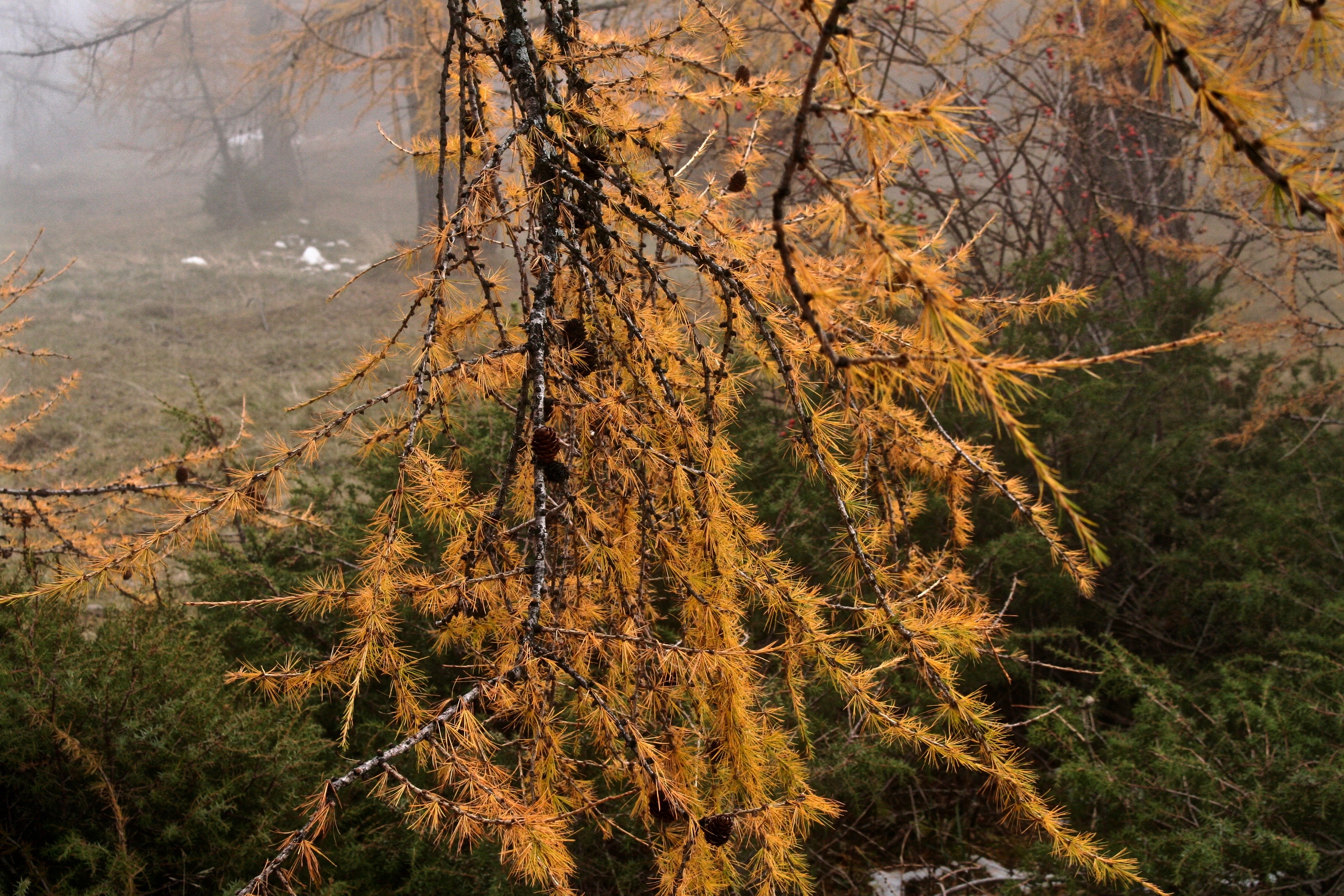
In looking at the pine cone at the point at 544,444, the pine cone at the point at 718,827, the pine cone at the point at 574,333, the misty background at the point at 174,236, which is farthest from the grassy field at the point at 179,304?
the pine cone at the point at 718,827

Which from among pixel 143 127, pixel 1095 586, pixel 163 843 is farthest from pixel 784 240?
pixel 143 127

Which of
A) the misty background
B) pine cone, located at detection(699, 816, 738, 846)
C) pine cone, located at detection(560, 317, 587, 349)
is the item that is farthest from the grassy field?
pine cone, located at detection(699, 816, 738, 846)

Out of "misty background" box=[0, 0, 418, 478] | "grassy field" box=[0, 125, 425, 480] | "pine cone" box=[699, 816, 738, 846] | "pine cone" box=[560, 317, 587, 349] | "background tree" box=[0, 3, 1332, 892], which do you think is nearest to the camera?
"background tree" box=[0, 3, 1332, 892]

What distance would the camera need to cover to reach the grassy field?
831 cm

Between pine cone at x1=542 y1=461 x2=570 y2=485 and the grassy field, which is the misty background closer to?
the grassy field

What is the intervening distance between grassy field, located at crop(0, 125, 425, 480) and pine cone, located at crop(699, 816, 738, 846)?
1.06m

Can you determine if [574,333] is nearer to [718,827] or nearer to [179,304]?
[718,827]

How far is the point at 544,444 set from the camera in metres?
1.28

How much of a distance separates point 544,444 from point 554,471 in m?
0.06

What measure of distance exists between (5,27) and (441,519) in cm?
4380

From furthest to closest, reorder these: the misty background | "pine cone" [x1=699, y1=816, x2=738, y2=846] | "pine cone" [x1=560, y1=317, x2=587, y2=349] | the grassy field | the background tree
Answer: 1. the misty background
2. the grassy field
3. "pine cone" [x1=560, y1=317, x2=587, y2=349]
4. "pine cone" [x1=699, y1=816, x2=738, y2=846]
5. the background tree

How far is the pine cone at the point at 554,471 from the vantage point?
131 centimetres

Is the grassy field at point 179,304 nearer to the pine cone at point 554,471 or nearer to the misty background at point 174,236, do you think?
the misty background at point 174,236

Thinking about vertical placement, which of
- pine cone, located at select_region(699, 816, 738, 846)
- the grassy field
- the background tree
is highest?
the background tree
